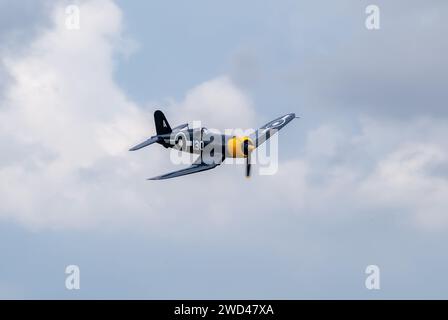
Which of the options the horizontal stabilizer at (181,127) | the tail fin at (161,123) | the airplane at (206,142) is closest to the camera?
the airplane at (206,142)

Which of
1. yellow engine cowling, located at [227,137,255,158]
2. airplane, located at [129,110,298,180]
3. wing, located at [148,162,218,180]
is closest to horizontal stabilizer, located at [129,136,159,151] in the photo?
airplane, located at [129,110,298,180]

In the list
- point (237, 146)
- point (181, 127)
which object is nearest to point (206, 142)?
point (237, 146)

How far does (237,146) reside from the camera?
68875 millimetres

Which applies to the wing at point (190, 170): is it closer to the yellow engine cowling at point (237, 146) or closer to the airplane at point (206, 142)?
the airplane at point (206, 142)

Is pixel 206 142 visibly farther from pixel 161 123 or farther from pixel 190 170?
pixel 161 123

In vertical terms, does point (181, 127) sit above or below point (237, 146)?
above

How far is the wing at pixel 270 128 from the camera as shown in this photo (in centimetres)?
7388

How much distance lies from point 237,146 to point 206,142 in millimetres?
3765

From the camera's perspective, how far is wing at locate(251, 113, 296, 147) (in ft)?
242

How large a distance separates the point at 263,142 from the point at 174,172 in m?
11.3

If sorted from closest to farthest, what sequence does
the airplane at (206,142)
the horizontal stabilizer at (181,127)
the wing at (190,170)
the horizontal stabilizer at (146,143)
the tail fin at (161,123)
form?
1. the wing at (190,170)
2. the airplane at (206,142)
3. the horizontal stabilizer at (146,143)
4. the horizontal stabilizer at (181,127)
5. the tail fin at (161,123)

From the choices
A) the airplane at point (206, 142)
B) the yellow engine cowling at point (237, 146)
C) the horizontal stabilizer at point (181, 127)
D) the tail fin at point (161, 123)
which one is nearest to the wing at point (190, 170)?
the airplane at point (206, 142)
